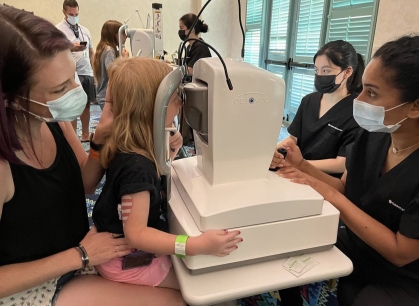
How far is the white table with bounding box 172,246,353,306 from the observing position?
29.3 inches

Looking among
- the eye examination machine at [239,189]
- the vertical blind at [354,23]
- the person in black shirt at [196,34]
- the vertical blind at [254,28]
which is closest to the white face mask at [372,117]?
the eye examination machine at [239,189]

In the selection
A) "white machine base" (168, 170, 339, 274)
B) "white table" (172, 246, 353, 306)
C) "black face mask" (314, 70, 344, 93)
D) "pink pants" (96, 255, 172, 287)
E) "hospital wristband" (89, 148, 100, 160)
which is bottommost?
"pink pants" (96, 255, 172, 287)

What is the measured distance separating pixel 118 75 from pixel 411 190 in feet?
2.88

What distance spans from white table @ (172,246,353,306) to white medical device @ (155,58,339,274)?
2 cm

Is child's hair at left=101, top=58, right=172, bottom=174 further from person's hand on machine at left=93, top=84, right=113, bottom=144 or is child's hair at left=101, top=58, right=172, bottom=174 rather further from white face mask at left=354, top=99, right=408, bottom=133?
white face mask at left=354, top=99, right=408, bottom=133

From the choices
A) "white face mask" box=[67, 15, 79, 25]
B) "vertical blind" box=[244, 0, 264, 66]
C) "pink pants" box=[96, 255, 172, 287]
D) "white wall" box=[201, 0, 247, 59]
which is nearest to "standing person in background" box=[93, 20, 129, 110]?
"white face mask" box=[67, 15, 79, 25]

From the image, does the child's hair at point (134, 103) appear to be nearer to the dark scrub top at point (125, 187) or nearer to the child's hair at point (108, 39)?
the dark scrub top at point (125, 187)

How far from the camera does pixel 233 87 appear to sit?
812 millimetres

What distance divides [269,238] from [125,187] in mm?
369

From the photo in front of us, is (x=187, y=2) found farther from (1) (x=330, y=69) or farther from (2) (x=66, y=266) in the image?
(2) (x=66, y=266)

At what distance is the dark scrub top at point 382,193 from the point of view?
0.97 metres

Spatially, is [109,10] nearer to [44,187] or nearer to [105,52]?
[105,52]

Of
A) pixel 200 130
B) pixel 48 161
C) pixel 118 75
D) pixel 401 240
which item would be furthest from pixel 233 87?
pixel 401 240

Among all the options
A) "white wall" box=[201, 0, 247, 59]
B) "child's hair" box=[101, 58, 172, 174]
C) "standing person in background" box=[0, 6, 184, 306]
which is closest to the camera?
"standing person in background" box=[0, 6, 184, 306]
